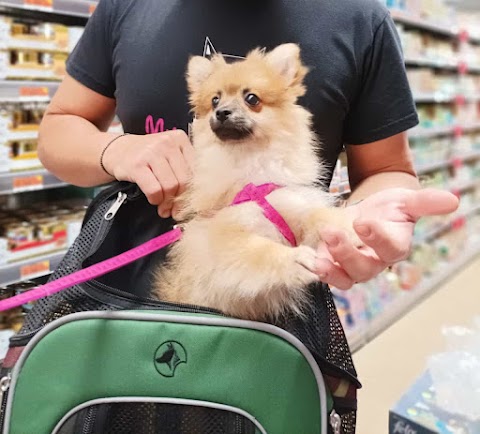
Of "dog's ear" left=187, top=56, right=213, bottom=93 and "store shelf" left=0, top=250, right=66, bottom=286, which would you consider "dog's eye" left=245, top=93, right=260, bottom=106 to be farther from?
"store shelf" left=0, top=250, right=66, bottom=286

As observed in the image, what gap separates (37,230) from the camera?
214 centimetres

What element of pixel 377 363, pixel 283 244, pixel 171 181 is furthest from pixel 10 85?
pixel 377 363

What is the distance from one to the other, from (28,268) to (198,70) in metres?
1.41

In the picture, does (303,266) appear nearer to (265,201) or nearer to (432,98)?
(265,201)

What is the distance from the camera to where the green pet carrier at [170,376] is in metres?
0.74

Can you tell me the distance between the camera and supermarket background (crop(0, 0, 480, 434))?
198 centimetres

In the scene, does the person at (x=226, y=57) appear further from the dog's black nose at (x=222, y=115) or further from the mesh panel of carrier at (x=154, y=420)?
the mesh panel of carrier at (x=154, y=420)

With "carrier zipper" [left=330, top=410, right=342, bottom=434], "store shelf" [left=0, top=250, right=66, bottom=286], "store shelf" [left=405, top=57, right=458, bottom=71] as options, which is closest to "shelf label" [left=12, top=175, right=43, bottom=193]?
"store shelf" [left=0, top=250, right=66, bottom=286]

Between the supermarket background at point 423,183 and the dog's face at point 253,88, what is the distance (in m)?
0.24

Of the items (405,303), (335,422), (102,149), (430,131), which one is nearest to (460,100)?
(430,131)

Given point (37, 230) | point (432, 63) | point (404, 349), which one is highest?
point (432, 63)

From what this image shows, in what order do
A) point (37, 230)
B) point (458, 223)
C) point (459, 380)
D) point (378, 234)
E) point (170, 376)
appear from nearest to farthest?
point (378, 234) < point (170, 376) < point (459, 380) < point (37, 230) < point (458, 223)

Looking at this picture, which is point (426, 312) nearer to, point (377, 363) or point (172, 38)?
point (377, 363)

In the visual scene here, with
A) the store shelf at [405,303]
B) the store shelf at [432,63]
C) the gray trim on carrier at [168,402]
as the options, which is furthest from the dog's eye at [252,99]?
the store shelf at [432,63]
